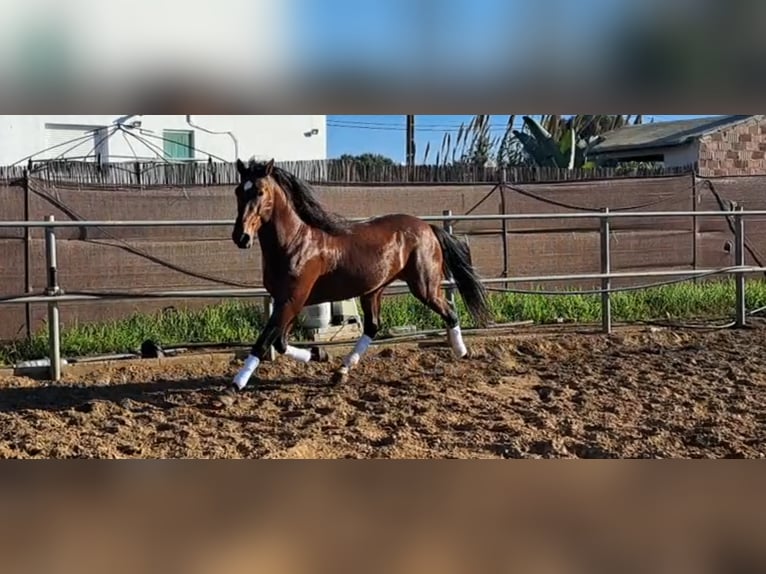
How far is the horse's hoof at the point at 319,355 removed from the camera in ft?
20.5

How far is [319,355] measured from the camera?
20.6ft

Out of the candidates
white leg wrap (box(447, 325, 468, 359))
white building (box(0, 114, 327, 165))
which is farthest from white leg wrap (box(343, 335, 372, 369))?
white building (box(0, 114, 327, 165))

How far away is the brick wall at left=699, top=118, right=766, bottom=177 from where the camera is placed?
41.8ft

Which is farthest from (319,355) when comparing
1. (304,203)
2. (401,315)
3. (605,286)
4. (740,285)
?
(740,285)

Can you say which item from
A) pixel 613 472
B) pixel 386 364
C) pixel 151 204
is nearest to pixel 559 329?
pixel 386 364

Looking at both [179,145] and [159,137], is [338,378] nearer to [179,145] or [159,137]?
[159,137]

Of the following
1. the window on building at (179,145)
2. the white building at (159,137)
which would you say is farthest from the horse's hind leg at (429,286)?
the window on building at (179,145)

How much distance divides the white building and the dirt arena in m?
5.52

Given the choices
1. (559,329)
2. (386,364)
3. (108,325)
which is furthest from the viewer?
(559,329)

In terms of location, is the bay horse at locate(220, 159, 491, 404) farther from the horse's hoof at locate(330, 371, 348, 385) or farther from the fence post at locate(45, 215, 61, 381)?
the fence post at locate(45, 215, 61, 381)

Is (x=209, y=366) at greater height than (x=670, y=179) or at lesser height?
lesser
